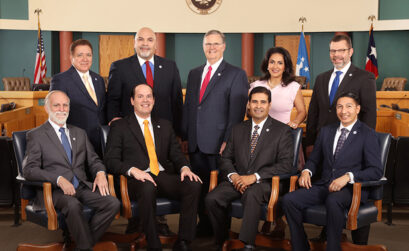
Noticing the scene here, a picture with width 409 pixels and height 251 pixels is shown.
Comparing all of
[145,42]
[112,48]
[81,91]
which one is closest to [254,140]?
[145,42]

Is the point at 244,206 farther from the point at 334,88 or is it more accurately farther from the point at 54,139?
the point at 54,139

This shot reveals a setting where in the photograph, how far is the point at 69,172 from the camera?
10.4 ft

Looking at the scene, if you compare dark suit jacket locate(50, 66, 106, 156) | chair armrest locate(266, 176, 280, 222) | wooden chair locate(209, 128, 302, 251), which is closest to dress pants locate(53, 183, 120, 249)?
dark suit jacket locate(50, 66, 106, 156)

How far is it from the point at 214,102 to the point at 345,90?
102 cm

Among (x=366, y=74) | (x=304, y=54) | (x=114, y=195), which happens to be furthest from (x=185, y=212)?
(x=304, y=54)

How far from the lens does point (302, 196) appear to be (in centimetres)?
309

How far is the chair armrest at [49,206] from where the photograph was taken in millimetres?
2879

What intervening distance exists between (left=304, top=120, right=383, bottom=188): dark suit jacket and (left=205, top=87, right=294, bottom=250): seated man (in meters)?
0.26

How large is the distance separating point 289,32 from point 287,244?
902cm

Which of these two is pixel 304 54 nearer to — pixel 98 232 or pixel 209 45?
pixel 209 45

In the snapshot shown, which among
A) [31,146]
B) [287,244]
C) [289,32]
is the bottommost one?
[287,244]

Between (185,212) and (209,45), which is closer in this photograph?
(185,212)

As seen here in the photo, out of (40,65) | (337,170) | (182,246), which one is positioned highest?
(40,65)

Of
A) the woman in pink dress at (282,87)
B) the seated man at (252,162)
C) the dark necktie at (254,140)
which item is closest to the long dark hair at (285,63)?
the woman in pink dress at (282,87)
